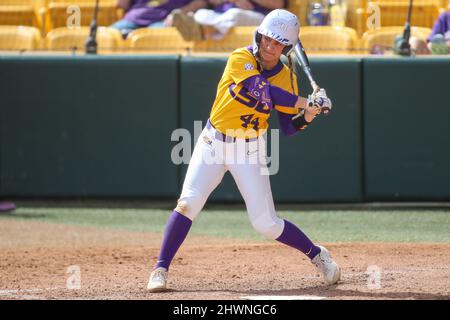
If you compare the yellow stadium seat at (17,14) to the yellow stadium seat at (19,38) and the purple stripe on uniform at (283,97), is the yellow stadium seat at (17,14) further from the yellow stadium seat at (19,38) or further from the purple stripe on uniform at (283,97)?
the purple stripe on uniform at (283,97)

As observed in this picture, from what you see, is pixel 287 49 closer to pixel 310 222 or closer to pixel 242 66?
pixel 242 66

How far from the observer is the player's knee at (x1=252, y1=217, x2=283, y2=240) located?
589 cm

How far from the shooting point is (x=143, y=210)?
33.0 feet

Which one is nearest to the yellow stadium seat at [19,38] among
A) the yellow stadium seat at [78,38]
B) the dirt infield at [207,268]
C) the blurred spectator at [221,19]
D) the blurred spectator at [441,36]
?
the yellow stadium seat at [78,38]

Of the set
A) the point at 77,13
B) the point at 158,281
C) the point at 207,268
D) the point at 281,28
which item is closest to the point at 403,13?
the point at 77,13

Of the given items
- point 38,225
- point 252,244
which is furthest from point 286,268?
point 38,225

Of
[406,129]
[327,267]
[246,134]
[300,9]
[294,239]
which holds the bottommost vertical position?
[406,129]

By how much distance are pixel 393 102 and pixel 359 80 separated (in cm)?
40

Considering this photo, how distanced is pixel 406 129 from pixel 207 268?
3.68 m

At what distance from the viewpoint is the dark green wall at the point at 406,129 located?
9727 millimetres

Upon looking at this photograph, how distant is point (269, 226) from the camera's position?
233 inches

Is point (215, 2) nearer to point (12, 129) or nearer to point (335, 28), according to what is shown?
point (335, 28)

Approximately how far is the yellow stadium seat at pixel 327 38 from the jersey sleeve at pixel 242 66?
14.0 ft

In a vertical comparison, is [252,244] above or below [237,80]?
below
